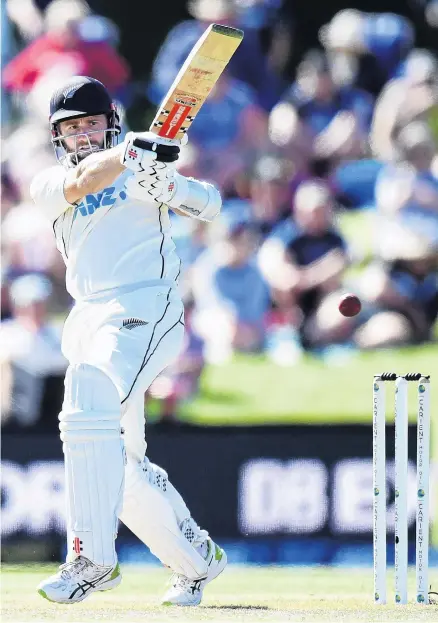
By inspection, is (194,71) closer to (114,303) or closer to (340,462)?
(114,303)

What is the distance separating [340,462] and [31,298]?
2212 millimetres

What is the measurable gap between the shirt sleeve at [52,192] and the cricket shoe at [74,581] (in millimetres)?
1124

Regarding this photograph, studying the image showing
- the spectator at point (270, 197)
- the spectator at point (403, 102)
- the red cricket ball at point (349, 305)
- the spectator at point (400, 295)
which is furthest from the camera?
the spectator at point (403, 102)

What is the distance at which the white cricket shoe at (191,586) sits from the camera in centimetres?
427

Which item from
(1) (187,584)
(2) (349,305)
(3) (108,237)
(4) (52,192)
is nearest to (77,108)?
(4) (52,192)

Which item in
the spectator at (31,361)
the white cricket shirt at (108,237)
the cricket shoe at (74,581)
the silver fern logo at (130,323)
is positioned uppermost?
the white cricket shirt at (108,237)

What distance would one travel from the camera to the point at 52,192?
4.11 meters

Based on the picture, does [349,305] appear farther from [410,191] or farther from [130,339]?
[410,191]

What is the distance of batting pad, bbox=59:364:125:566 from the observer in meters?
3.83

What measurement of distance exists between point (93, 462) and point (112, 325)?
46cm

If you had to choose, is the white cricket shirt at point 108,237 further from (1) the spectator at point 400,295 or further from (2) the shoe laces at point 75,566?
(1) the spectator at point 400,295

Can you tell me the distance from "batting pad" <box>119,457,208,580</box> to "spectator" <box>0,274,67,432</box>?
6.79ft

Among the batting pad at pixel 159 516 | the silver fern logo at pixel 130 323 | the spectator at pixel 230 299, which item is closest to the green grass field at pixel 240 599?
the batting pad at pixel 159 516

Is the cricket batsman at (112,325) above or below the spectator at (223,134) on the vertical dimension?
below
